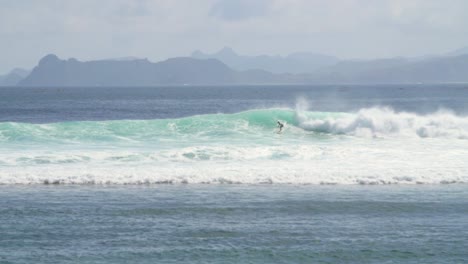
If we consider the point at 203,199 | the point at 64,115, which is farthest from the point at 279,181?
the point at 64,115

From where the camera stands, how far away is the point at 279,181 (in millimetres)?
22438

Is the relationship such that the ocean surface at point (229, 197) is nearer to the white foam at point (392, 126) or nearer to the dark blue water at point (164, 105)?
the white foam at point (392, 126)

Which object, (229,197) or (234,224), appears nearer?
(234,224)

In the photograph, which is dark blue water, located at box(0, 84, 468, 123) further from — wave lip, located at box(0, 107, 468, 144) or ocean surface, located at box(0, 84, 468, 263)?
ocean surface, located at box(0, 84, 468, 263)

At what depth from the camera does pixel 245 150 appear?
2847 cm

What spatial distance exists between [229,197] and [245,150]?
346 inches

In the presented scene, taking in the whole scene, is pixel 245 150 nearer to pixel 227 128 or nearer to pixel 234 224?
pixel 227 128

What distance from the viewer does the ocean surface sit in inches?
567

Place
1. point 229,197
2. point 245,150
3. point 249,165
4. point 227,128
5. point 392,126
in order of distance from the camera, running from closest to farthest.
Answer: point 229,197, point 249,165, point 245,150, point 392,126, point 227,128

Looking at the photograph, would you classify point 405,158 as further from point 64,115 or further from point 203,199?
point 64,115

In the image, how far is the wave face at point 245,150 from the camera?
23.0m

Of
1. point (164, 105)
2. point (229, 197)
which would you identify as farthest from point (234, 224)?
point (164, 105)

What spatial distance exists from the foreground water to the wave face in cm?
141

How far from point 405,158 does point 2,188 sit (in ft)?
48.8
